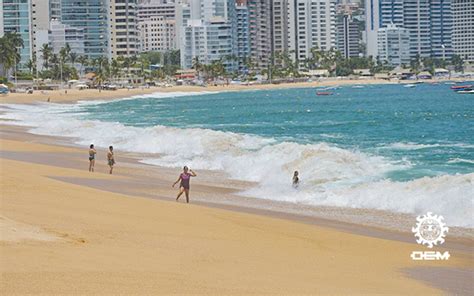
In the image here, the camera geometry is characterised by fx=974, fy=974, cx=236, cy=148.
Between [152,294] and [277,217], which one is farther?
[277,217]

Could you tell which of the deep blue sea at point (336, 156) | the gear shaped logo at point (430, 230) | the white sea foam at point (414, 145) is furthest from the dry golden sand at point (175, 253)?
the white sea foam at point (414, 145)

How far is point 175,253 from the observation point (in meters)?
14.5

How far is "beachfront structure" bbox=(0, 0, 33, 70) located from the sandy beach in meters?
171

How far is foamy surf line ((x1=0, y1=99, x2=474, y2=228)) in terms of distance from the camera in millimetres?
23047

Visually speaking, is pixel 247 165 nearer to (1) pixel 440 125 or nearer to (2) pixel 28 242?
(2) pixel 28 242

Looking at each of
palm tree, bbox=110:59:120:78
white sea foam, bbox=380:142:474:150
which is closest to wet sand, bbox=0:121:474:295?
white sea foam, bbox=380:142:474:150

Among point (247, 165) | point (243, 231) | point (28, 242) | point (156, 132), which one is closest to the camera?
point (28, 242)

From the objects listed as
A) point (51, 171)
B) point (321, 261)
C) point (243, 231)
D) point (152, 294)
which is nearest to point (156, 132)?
point (51, 171)

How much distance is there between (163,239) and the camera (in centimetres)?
1584

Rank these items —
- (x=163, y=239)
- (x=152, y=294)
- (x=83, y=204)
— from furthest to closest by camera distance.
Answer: (x=83, y=204), (x=163, y=239), (x=152, y=294)

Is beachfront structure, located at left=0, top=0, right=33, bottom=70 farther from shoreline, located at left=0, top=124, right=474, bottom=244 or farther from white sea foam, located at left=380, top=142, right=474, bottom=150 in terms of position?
shoreline, located at left=0, top=124, right=474, bottom=244

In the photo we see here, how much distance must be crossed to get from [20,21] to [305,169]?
169m

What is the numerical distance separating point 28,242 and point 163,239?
2.67 meters

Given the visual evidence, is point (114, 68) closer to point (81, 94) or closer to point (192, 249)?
point (81, 94)
